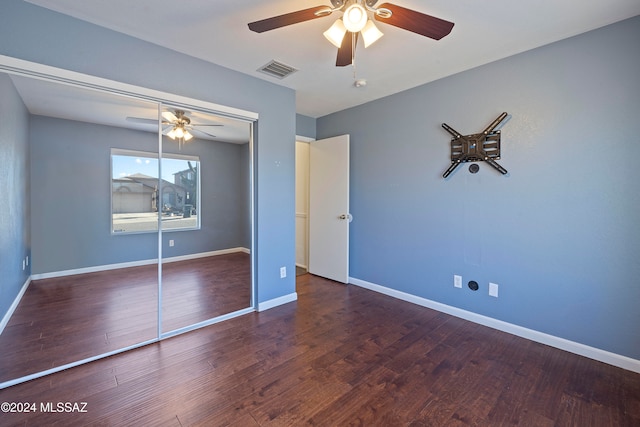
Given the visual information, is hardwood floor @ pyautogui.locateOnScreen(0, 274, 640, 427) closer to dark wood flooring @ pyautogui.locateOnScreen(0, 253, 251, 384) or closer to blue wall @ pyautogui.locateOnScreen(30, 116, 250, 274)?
dark wood flooring @ pyautogui.locateOnScreen(0, 253, 251, 384)

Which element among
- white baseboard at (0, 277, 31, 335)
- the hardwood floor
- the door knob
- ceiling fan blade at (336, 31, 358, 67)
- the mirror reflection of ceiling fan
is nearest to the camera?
the hardwood floor

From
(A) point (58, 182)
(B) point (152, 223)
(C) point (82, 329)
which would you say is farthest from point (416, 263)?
(A) point (58, 182)

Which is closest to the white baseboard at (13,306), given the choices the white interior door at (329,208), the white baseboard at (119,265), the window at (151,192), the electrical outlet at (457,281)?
the white baseboard at (119,265)

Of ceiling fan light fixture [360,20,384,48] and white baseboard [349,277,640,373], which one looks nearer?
ceiling fan light fixture [360,20,384,48]

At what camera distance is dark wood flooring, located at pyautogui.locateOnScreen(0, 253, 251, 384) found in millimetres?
2186

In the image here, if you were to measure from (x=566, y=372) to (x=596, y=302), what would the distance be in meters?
0.62

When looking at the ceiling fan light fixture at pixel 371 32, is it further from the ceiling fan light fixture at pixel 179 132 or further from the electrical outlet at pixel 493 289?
the electrical outlet at pixel 493 289

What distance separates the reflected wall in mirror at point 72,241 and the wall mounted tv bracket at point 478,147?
3012mm

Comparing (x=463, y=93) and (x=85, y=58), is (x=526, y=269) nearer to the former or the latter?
(x=463, y=93)

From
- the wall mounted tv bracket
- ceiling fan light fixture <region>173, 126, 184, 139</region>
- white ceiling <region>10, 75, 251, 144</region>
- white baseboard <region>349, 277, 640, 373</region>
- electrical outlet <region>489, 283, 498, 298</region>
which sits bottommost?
white baseboard <region>349, 277, 640, 373</region>

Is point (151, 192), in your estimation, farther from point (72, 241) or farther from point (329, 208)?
point (329, 208)

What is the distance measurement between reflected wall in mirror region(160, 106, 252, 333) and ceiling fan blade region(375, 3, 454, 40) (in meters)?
1.96

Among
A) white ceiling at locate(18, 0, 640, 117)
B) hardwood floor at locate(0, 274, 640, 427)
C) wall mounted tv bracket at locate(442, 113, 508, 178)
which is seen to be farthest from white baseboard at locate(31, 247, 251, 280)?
wall mounted tv bracket at locate(442, 113, 508, 178)

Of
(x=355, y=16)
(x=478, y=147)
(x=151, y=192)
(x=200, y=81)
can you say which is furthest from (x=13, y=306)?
(x=478, y=147)
